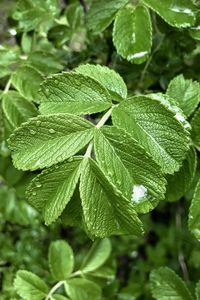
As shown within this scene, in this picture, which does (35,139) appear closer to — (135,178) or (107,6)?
(135,178)

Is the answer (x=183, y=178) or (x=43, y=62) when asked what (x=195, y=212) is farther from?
(x=43, y=62)

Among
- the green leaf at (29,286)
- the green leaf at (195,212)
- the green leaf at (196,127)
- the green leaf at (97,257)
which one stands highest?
the green leaf at (196,127)

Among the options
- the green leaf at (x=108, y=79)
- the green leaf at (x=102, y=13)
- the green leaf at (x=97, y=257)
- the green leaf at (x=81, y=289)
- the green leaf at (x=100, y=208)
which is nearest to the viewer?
the green leaf at (x=100, y=208)

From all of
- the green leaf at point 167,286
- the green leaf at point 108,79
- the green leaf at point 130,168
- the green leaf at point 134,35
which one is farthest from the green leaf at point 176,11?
the green leaf at point 167,286

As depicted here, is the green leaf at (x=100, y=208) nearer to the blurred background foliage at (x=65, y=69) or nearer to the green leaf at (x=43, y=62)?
the blurred background foliage at (x=65, y=69)

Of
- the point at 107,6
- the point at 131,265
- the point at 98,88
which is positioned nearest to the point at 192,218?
the point at 98,88

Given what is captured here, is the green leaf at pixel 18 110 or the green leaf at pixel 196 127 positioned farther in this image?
the green leaf at pixel 18 110

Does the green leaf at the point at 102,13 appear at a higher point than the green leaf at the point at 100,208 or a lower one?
higher

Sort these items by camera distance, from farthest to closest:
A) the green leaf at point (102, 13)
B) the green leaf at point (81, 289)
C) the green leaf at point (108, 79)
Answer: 1. the green leaf at point (81, 289)
2. the green leaf at point (102, 13)
3. the green leaf at point (108, 79)
